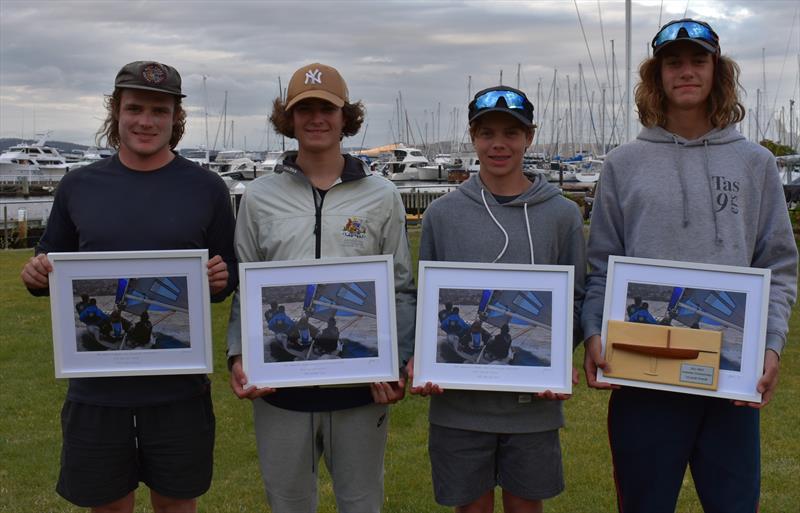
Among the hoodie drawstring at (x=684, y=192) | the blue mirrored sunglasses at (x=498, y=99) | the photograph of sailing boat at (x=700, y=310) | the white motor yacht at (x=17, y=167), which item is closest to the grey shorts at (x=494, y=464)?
the photograph of sailing boat at (x=700, y=310)

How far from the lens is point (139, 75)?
4031 mm

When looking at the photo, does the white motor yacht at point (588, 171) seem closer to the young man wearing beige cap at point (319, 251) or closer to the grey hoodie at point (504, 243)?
the grey hoodie at point (504, 243)

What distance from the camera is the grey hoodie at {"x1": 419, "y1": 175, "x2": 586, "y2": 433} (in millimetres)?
3908

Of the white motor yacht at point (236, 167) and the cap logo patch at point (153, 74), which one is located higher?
the cap logo patch at point (153, 74)

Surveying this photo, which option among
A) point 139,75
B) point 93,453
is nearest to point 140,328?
point 93,453

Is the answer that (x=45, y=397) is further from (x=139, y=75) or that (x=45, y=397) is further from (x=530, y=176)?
(x=530, y=176)

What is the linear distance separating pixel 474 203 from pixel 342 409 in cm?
118

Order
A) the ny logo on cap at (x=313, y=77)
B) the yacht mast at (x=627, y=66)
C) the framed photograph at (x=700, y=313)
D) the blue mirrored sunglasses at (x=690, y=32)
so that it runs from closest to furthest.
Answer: the framed photograph at (x=700, y=313) → the blue mirrored sunglasses at (x=690, y=32) → the ny logo on cap at (x=313, y=77) → the yacht mast at (x=627, y=66)

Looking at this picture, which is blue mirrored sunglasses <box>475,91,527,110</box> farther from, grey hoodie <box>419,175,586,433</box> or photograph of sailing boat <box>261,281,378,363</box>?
photograph of sailing boat <box>261,281,378,363</box>

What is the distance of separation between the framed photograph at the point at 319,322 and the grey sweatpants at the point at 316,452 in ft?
0.87

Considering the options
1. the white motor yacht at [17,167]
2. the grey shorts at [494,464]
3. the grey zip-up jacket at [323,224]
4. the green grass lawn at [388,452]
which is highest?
the grey zip-up jacket at [323,224]

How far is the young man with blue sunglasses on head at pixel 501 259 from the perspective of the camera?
3904mm

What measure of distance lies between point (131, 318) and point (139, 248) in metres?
0.34

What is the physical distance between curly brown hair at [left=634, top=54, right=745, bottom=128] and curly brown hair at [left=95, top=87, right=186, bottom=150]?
236 cm
